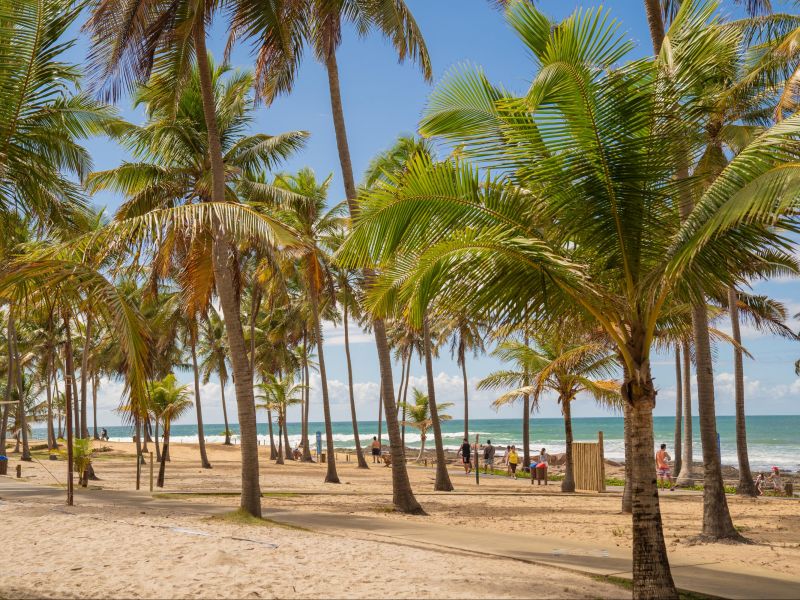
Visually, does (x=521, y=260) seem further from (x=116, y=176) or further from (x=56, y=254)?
(x=116, y=176)

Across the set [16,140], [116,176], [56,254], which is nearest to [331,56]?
[116,176]

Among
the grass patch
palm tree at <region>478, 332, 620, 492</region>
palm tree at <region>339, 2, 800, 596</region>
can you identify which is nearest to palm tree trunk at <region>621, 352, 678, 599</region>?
palm tree at <region>339, 2, 800, 596</region>

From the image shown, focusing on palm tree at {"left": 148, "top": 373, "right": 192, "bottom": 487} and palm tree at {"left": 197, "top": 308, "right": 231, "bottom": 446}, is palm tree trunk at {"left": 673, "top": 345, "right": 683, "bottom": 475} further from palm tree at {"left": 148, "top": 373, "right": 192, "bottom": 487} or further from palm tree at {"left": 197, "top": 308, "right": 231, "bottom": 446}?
palm tree at {"left": 197, "top": 308, "right": 231, "bottom": 446}

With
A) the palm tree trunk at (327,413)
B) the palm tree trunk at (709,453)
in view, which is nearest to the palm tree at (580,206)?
the palm tree trunk at (709,453)

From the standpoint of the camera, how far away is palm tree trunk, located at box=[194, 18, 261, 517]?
1238 cm

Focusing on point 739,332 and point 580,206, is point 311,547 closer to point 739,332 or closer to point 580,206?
point 580,206

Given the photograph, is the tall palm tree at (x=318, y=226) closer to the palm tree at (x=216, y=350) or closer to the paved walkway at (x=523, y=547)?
the paved walkway at (x=523, y=547)

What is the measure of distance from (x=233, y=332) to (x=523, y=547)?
5.93m

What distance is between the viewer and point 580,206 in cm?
728

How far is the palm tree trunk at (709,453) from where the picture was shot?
10.9 metres

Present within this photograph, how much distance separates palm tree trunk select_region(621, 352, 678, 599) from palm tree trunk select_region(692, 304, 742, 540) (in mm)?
4460

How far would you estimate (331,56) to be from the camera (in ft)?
49.1

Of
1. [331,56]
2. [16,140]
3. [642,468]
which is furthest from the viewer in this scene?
[331,56]

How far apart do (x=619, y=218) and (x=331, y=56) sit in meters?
9.58
